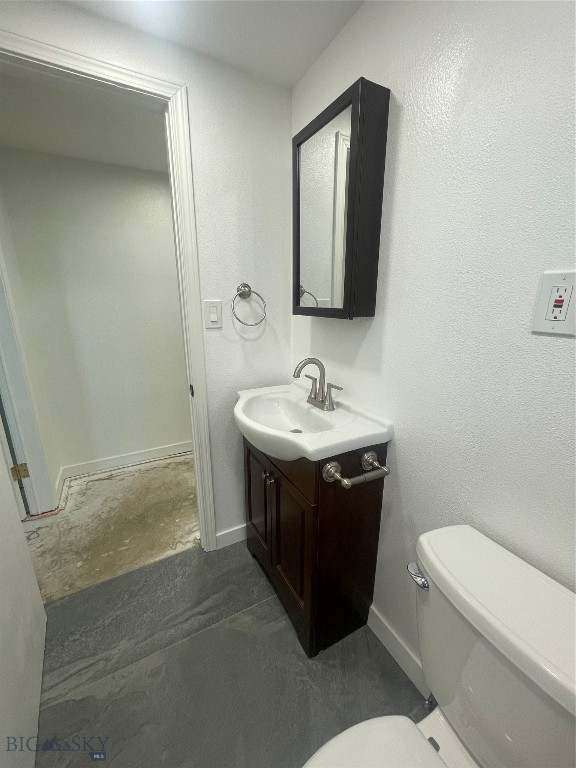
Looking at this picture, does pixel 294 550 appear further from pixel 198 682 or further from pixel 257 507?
pixel 198 682

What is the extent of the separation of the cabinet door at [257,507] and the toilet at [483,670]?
70 cm

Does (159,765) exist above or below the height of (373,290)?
below

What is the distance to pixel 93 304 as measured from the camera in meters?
2.12

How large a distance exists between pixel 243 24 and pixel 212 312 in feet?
3.22

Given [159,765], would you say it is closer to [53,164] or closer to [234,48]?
[234,48]

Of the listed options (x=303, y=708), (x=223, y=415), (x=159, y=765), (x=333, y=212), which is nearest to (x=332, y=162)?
(x=333, y=212)

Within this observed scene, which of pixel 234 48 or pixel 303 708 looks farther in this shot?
pixel 234 48

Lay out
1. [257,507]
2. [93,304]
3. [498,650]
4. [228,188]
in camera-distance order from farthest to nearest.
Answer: [93,304]
[257,507]
[228,188]
[498,650]

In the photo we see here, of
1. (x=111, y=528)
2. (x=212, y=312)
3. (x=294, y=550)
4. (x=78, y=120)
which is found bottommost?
(x=111, y=528)

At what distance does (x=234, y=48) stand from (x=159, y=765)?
7.79ft

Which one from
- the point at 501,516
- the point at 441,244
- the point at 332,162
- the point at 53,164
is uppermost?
the point at 53,164

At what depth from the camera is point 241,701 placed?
97 centimetres

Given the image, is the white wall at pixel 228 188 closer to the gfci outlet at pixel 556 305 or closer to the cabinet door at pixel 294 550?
the cabinet door at pixel 294 550

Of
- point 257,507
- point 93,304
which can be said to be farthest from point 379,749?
point 93,304
